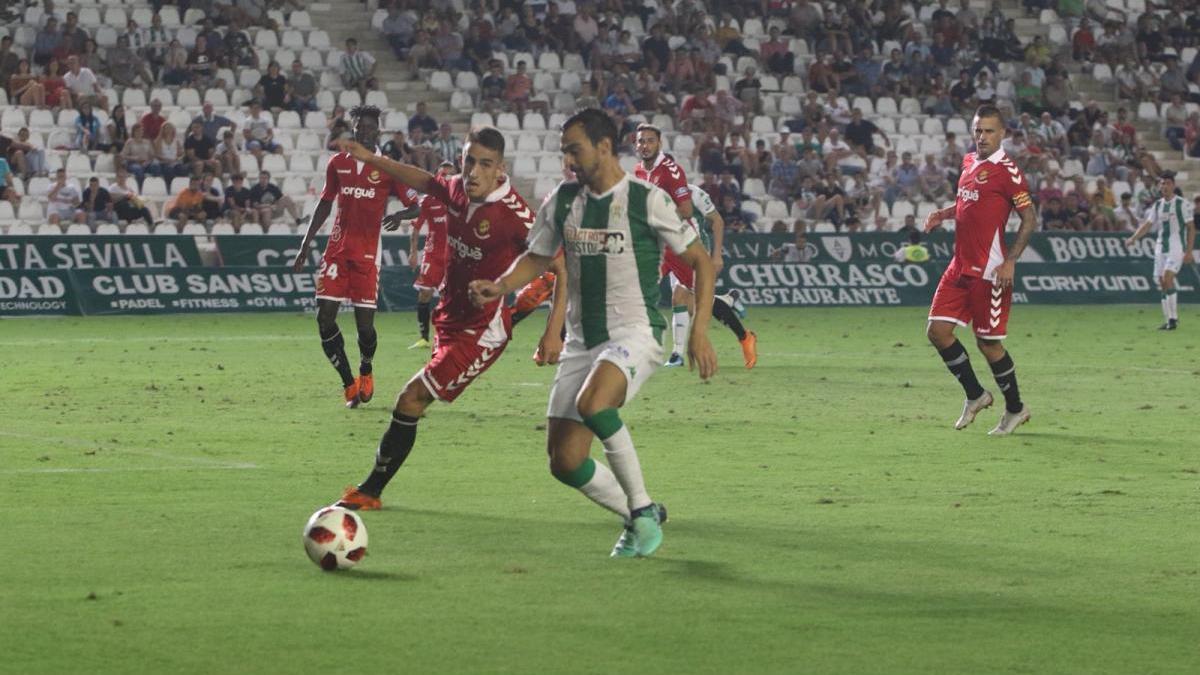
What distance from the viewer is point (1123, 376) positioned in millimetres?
19406

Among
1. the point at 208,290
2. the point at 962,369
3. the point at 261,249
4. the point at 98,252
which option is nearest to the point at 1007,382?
the point at 962,369

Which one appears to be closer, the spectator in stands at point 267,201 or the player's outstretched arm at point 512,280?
the player's outstretched arm at point 512,280

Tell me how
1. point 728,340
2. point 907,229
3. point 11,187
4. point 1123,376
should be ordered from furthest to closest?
point 907,229 → point 11,187 → point 728,340 → point 1123,376

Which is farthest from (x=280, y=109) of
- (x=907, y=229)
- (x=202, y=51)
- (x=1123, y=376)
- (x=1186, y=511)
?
(x=1186, y=511)

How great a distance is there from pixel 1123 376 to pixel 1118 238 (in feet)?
52.7

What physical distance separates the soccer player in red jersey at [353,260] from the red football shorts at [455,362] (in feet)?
16.9

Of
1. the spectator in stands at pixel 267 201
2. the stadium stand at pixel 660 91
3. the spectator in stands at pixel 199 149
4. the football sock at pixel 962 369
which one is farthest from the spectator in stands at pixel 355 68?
the football sock at pixel 962 369

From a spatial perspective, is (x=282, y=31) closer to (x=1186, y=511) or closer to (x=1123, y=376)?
(x=1123, y=376)

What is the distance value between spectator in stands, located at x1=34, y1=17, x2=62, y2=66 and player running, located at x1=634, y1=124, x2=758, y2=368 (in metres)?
15.0

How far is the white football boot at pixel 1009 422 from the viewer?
14117 mm

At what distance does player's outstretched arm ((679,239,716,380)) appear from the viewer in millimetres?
8477

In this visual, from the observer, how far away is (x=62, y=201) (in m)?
29.3

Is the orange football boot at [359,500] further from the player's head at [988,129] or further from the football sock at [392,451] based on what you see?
the player's head at [988,129]

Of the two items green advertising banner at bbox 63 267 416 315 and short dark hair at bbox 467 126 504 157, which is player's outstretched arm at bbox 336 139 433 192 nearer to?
short dark hair at bbox 467 126 504 157
